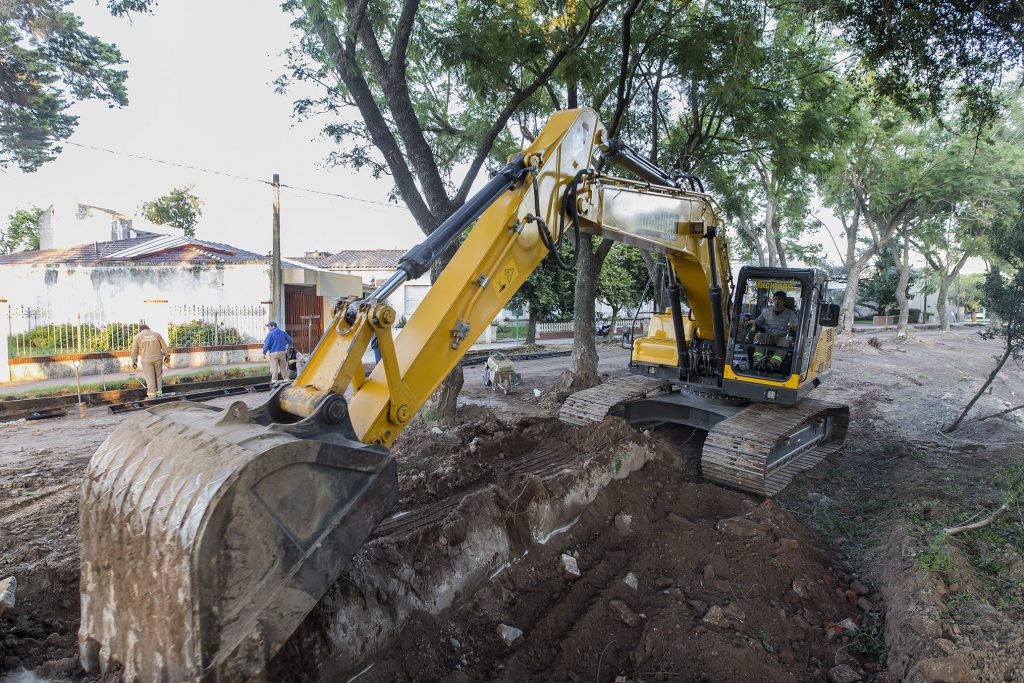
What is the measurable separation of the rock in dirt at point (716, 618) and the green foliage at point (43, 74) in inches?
523

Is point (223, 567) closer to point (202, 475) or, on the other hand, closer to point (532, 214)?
point (202, 475)

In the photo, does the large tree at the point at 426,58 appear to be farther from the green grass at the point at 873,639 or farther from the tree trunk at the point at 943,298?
the tree trunk at the point at 943,298

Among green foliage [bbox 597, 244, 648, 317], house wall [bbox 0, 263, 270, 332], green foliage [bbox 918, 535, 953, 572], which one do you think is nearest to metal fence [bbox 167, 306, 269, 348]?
house wall [bbox 0, 263, 270, 332]

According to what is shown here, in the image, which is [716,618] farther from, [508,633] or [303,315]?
[303,315]

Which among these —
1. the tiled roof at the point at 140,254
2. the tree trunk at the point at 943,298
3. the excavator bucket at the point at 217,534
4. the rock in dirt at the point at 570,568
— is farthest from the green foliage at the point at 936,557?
the tree trunk at the point at 943,298

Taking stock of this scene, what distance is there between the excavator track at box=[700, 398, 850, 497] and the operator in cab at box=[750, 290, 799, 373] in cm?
52

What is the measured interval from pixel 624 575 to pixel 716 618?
0.70 meters

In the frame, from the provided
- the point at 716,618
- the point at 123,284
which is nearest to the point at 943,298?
the point at 716,618

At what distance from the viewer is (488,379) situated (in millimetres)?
12656

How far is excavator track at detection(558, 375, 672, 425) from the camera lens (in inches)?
266

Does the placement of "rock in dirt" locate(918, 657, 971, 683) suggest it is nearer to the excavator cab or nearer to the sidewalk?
the excavator cab

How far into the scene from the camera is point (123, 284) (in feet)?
58.7

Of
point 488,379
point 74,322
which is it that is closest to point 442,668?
point 488,379

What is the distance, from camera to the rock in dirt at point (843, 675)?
3295mm
